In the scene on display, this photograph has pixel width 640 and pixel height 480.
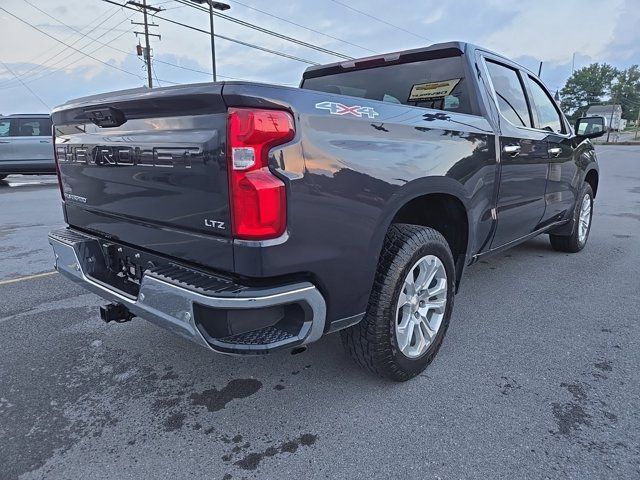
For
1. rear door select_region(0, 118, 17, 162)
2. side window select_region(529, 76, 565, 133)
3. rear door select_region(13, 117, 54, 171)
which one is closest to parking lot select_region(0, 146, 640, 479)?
side window select_region(529, 76, 565, 133)

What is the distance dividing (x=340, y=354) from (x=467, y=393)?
843mm

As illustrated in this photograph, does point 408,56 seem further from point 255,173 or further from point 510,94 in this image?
point 255,173

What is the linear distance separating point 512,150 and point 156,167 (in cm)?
256

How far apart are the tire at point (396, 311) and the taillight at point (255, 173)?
0.78 metres

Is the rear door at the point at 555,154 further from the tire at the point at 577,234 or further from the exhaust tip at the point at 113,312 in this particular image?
the exhaust tip at the point at 113,312

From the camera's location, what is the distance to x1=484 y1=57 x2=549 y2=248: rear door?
3.46m

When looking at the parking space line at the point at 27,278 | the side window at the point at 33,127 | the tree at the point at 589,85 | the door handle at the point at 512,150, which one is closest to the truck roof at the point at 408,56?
the door handle at the point at 512,150

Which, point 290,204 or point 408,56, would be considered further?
point 408,56

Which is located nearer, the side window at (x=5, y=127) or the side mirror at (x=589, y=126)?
the side mirror at (x=589, y=126)

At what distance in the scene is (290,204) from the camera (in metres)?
1.91

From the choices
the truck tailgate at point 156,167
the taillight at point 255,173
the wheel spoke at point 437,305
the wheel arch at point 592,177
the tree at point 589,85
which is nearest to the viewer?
the taillight at point 255,173

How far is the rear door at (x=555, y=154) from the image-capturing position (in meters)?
4.23

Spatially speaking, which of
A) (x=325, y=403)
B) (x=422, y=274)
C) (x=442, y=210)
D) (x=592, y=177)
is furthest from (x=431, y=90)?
(x=592, y=177)

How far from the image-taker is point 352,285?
2225 mm
